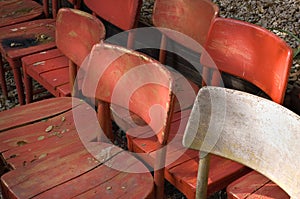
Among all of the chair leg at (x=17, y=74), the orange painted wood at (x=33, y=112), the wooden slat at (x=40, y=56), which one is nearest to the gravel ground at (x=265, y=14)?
the chair leg at (x=17, y=74)

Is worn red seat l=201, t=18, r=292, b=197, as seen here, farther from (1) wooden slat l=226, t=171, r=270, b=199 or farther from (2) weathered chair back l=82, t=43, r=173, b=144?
(2) weathered chair back l=82, t=43, r=173, b=144

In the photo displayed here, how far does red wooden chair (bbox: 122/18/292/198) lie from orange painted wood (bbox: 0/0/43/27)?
1.40 metres

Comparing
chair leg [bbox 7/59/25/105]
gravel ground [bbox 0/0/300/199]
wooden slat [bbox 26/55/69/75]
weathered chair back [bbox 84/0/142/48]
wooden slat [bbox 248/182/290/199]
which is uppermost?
weathered chair back [bbox 84/0/142/48]

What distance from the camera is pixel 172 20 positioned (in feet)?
8.38

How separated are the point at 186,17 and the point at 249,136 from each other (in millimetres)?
866

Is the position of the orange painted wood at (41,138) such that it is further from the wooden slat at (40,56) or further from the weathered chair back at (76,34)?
the wooden slat at (40,56)

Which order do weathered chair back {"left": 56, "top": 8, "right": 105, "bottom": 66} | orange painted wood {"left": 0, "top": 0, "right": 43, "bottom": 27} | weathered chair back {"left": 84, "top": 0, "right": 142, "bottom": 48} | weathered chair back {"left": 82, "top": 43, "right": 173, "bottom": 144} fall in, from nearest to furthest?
weathered chair back {"left": 82, "top": 43, "right": 173, "bottom": 144}
weathered chair back {"left": 56, "top": 8, "right": 105, "bottom": 66}
weathered chair back {"left": 84, "top": 0, "right": 142, "bottom": 48}
orange painted wood {"left": 0, "top": 0, "right": 43, "bottom": 27}

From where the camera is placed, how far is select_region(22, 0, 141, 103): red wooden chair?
8.34 ft

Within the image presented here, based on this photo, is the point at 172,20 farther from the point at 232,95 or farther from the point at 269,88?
the point at 232,95

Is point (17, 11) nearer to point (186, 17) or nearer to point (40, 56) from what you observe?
point (40, 56)

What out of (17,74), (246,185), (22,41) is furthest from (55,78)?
(246,185)

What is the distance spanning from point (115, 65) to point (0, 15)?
1631mm

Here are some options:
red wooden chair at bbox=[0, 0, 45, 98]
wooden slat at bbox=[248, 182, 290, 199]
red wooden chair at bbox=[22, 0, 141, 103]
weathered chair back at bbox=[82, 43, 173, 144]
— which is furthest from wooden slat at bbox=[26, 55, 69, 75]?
wooden slat at bbox=[248, 182, 290, 199]

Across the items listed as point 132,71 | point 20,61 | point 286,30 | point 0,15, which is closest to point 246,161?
point 132,71
